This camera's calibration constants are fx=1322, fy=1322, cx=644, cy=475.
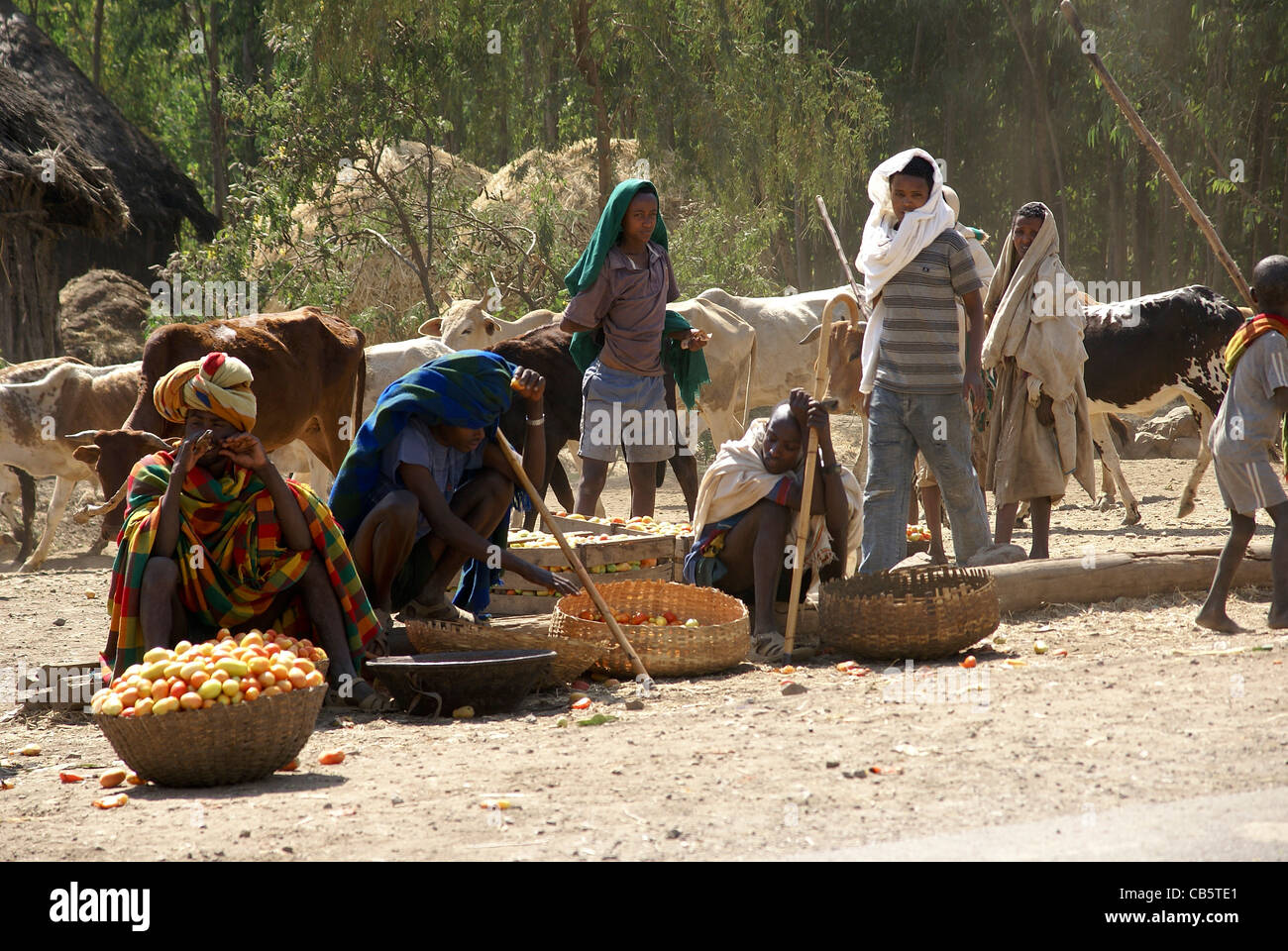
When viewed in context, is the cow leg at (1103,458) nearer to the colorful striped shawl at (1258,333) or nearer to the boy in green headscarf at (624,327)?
the boy in green headscarf at (624,327)

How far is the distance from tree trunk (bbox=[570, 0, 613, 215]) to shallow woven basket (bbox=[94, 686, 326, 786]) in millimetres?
10369

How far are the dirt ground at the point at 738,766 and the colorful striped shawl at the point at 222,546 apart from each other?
564 mm

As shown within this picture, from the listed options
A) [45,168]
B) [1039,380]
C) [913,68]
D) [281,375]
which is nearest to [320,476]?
→ [281,375]

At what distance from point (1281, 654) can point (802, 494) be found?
205 centimetres

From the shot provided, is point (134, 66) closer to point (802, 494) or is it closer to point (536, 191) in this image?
point (536, 191)

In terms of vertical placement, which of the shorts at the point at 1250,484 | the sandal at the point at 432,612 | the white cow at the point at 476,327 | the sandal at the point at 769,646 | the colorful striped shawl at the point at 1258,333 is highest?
the white cow at the point at 476,327

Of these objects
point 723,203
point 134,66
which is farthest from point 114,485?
point 134,66

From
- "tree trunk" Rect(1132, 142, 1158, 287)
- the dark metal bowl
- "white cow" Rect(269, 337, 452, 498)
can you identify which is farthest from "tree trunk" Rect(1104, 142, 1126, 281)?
the dark metal bowl

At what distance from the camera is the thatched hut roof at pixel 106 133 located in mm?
18203

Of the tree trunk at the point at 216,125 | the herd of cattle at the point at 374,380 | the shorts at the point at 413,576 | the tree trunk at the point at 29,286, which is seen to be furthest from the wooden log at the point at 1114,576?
the tree trunk at the point at 216,125

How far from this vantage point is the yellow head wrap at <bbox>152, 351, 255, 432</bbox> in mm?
4988

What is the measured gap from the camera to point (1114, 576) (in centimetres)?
680

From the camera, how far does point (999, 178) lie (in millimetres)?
25781

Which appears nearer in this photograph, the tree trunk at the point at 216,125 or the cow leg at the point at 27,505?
the cow leg at the point at 27,505
